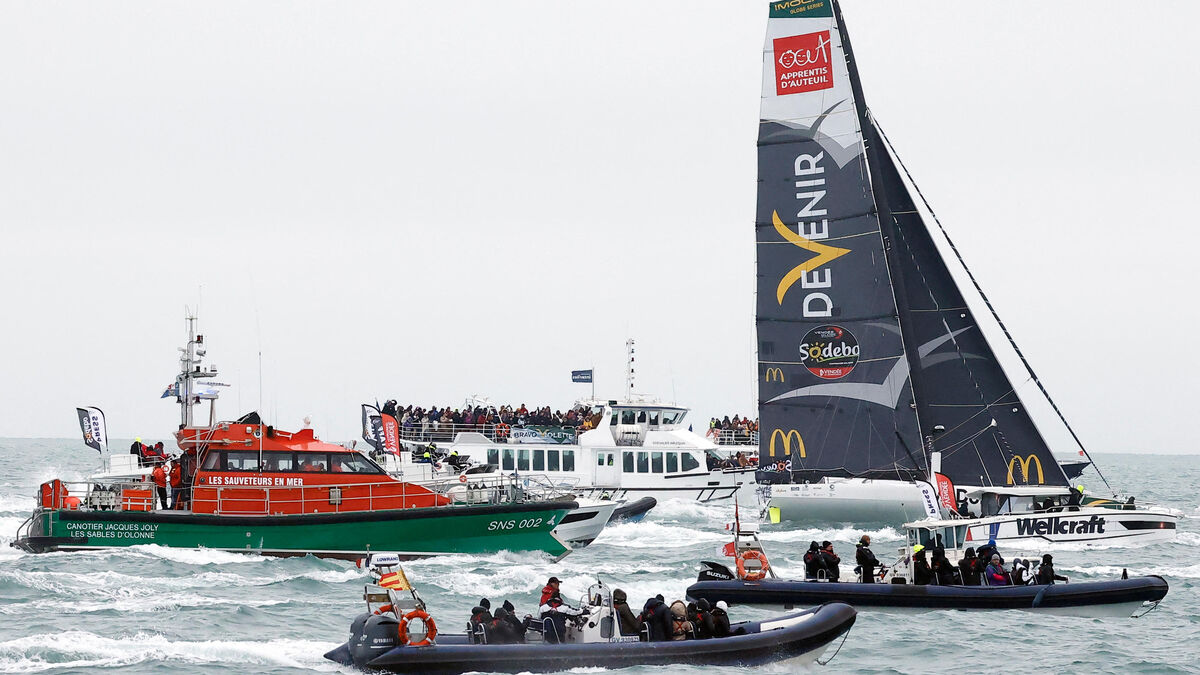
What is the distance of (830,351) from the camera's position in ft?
154

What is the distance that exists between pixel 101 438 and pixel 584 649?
70.2 ft

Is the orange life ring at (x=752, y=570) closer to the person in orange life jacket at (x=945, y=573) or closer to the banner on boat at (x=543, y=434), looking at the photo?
the person in orange life jacket at (x=945, y=573)

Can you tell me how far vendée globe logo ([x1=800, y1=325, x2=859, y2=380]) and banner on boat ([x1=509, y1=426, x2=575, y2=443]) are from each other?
1168 centimetres

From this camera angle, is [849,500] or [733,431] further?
[733,431]

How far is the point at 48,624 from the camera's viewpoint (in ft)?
79.8

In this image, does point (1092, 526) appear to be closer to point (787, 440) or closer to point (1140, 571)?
point (1140, 571)

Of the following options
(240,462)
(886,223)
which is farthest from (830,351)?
(240,462)

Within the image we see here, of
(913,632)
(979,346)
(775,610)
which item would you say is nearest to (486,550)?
(775,610)

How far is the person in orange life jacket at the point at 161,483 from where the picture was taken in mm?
33406

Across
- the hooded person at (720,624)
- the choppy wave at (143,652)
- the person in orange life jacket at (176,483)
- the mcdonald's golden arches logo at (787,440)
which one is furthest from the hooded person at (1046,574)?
the mcdonald's golden arches logo at (787,440)

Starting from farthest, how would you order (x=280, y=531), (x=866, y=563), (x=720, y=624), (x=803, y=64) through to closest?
(x=803, y=64) < (x=280, y=531) < (x=866, y=563) < (x=720, y=624)

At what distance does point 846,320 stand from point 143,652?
29357 millimetres

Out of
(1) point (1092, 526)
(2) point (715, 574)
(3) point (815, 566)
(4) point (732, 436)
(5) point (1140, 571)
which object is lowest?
(5) point (1140, 571)

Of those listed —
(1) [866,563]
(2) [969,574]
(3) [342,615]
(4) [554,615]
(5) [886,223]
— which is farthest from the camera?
(5) [886,223]
